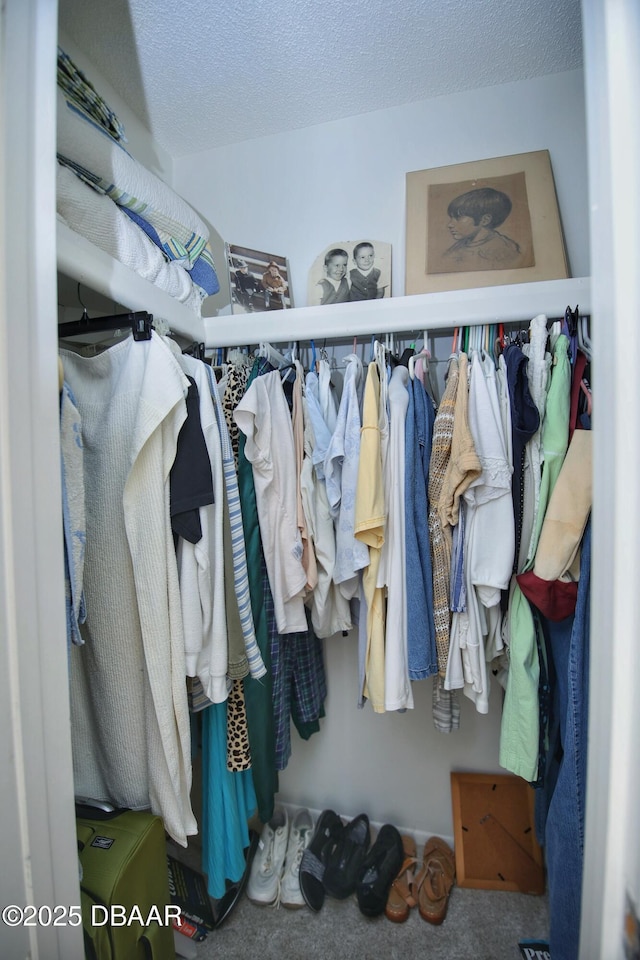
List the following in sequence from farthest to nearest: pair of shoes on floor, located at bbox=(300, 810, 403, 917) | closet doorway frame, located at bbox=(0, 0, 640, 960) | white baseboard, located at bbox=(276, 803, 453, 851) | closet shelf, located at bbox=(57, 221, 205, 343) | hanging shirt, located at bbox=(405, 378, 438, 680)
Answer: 1. white baseboard, located at bbox=(276, 803, 453, 851)
2. pair of shoes on floor, located at bbox=(300, 810, 403, 917)
3. hanging shirt, located at bbox=(405, 378, 438, 680)
4. closet shelf, located at bbox=(57, 221, 205, 343)
5. closet doorway frame, located at bbox=(0, 0, 640, 960)

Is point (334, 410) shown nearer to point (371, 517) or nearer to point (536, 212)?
point (371, 517)

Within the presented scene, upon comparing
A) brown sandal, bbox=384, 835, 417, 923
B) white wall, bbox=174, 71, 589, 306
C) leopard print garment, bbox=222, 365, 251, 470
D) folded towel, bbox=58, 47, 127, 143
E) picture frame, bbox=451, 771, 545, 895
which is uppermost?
white wall, bbox=174, 71, 589, 306

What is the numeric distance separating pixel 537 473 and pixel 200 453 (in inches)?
30.7

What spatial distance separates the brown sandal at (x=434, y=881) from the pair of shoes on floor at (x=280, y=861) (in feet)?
1.22

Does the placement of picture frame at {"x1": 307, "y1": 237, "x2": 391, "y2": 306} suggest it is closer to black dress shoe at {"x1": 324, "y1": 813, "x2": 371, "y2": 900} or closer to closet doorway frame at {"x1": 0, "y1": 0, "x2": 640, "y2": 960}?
closet doorway frame at {"x1": 0, "y1": 0, "x2": 640, "y2": 960}

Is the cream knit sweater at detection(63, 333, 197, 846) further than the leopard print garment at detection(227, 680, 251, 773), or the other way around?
the leopard print garment at detection(227, 680, 251, 773)

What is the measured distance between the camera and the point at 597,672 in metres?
0.44

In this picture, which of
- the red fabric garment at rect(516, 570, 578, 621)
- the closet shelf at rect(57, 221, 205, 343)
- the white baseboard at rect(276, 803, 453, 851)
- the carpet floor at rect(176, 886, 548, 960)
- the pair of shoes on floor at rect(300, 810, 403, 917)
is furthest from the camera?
the white baseboard at rect(276, 803, 453, 851)

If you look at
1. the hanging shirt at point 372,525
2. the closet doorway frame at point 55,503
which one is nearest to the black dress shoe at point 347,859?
the hanging shirt at point 372,525

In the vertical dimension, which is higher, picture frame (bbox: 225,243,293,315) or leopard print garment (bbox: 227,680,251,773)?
picture frame (bbox: 225,243,293,315)

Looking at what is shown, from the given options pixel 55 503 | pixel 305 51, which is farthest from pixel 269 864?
pixel 305 51

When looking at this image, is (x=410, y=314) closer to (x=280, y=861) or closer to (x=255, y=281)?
(x=255, y=281)

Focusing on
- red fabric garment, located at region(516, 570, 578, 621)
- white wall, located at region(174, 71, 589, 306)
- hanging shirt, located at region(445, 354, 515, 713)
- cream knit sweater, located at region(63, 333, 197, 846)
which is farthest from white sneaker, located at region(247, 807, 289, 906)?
white wall, located at region(174, 71, 589, 306)

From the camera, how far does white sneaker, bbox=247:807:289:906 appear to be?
51.3 inches
